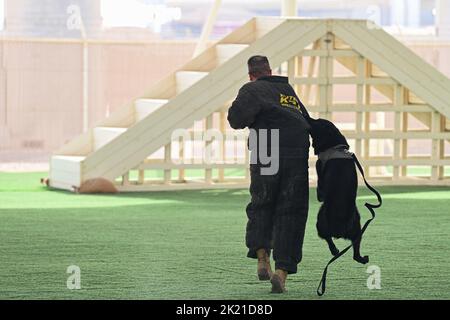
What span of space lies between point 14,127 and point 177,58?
325 centimetres

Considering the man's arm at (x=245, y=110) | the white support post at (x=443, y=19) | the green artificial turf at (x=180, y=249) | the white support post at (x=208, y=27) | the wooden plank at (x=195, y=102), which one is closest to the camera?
the green artificial turf at (x=180, y=249)

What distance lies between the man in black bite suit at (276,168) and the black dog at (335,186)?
0.34ft

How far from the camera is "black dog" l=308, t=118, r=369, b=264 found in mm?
8609

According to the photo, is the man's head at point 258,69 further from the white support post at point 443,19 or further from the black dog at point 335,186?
the white support post at point 443,19

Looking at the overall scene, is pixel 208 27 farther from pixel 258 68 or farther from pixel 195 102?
pixel 258 68

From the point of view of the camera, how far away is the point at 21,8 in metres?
24.2

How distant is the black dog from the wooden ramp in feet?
24.5

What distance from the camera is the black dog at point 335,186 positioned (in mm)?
8609

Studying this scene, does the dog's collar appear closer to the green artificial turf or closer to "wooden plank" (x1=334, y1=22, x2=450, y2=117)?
the green artificial turf

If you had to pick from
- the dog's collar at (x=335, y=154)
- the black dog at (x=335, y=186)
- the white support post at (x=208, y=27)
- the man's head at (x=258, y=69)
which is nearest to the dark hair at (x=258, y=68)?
the man's head at (x=258, y=69)

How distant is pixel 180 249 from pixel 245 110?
2.33 m

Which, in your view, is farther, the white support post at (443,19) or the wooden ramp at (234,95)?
the white support post at (443,19)

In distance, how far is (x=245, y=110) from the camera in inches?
343

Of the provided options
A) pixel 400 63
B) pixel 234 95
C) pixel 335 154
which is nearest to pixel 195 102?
pixel 234 95
